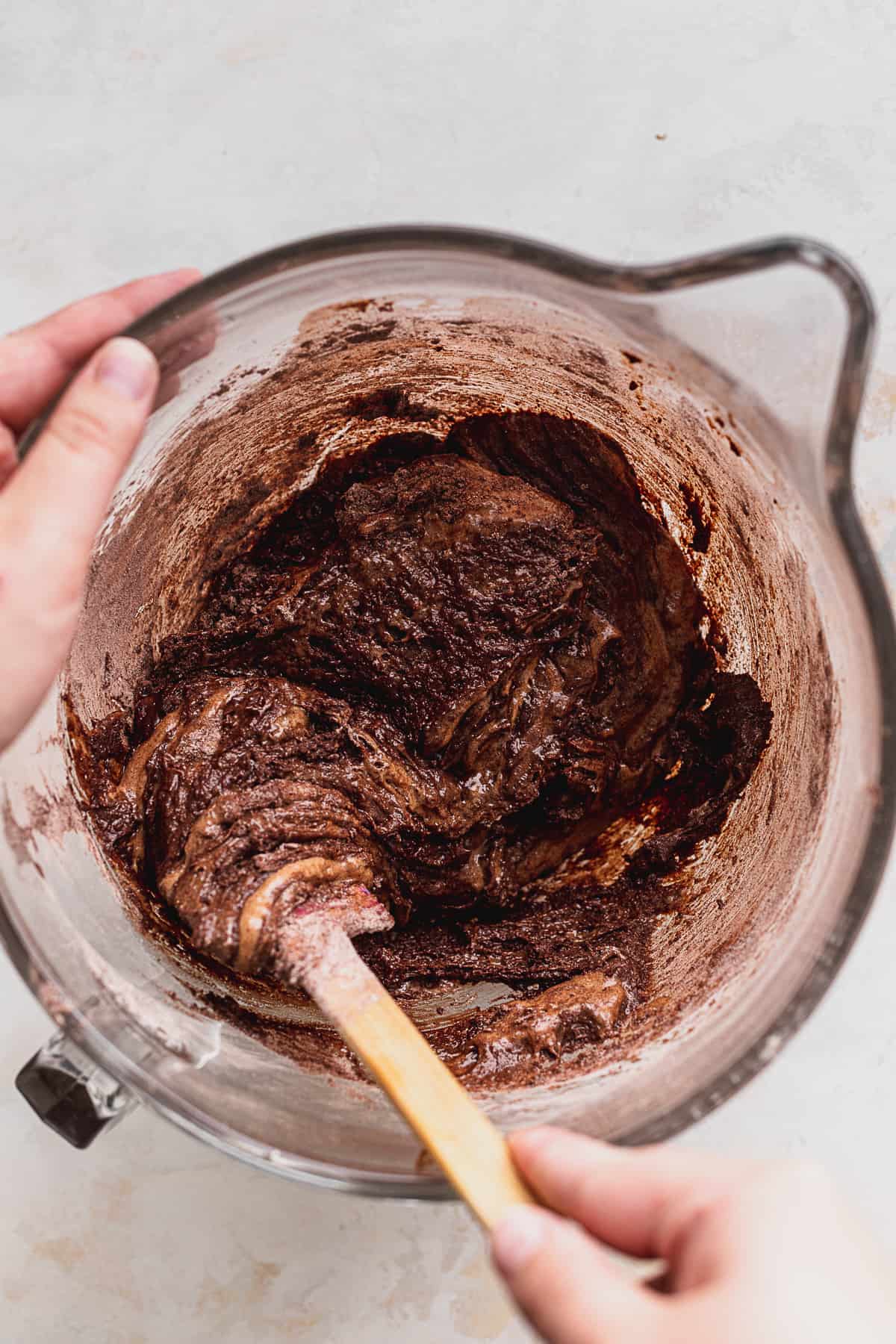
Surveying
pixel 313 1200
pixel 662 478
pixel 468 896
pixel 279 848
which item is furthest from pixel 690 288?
pixel 313 1200

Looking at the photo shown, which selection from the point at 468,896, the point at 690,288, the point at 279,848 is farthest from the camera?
the point at 468,896

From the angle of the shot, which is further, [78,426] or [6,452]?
[6,452]

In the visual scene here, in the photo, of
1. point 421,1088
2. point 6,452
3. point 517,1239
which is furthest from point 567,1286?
point 6,452

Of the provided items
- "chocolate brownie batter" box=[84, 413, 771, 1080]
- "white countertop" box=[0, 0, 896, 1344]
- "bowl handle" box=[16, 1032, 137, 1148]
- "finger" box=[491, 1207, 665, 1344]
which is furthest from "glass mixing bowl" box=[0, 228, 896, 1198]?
"white countertop" box=[0, 0, 896, 1344]

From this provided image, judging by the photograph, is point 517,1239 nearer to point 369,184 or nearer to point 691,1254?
point 691,1254

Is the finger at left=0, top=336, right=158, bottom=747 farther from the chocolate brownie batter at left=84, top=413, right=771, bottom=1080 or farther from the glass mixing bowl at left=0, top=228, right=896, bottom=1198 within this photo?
the chocolate brownie batter at left=84, top=413, right=771, bottom=1080

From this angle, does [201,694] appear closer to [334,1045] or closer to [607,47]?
[334,1045]
